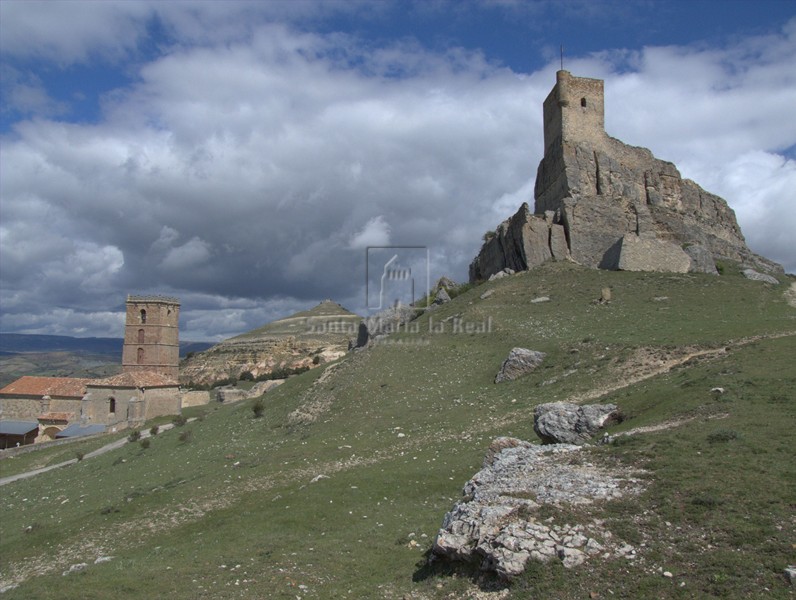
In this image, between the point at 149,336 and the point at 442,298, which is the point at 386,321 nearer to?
the point at 442,298

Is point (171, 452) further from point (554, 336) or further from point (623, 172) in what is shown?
point (623, 172)

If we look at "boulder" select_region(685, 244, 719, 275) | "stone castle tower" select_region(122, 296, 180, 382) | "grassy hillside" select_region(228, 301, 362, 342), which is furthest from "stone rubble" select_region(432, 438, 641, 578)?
"grassy hillside" select_region(228, 301, 362, 342)

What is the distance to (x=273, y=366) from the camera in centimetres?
10469

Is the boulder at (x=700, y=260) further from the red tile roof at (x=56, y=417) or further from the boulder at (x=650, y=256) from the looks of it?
the red tile roof at (x=56, y=417)

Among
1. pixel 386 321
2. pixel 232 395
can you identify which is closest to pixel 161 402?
pixel 232 395

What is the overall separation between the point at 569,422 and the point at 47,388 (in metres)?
62.1

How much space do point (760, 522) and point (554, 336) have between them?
69.5 ft

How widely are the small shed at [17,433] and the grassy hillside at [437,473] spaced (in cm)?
3005

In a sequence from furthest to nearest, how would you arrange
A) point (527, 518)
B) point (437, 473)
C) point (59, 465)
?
point (59, 465), point (437, 473), point (527, 518)

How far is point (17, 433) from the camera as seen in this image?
56.8 m

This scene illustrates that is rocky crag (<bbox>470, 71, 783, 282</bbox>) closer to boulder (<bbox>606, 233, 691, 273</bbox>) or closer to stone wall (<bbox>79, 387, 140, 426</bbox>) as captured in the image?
boulder (<bbox>606, 233, 691, 273</bbox>)

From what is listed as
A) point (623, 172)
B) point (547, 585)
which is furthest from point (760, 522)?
point (623, 172)

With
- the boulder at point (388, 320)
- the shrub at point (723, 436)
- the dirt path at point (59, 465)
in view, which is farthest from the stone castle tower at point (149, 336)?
the shrub at point (723, 436)

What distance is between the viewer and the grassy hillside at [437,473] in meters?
8.73
